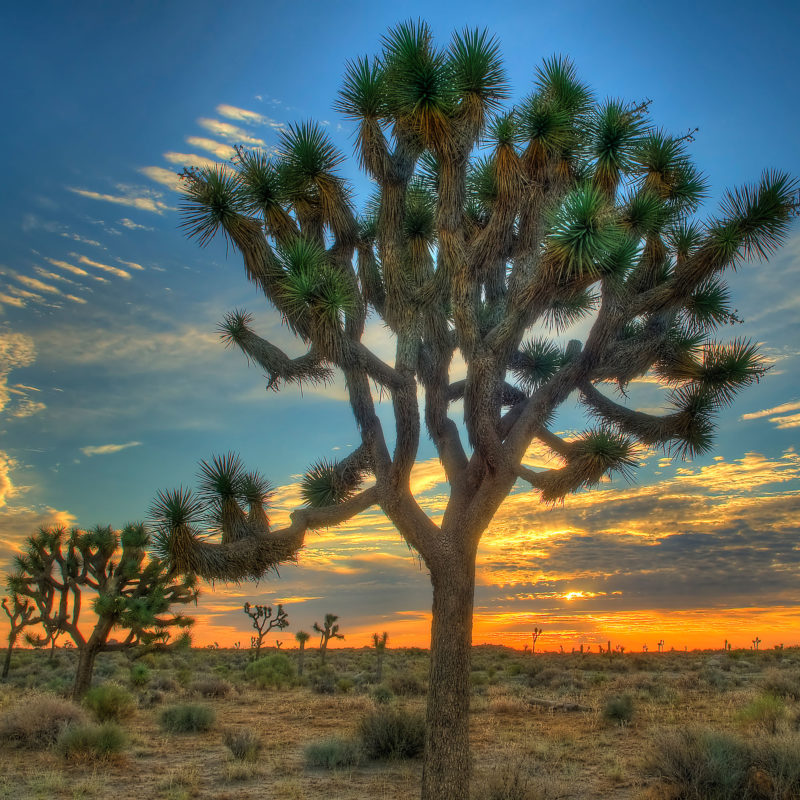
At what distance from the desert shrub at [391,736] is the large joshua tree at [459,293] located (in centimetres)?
332

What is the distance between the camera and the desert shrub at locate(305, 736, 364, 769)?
35.9 ft

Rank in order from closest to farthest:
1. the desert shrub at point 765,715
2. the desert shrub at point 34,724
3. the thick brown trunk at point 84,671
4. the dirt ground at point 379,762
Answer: the dirt ground at point 379,762
the desert shrub at point 765,715
the desert shrub at point 34,724
the thick brown trunk at point 84,671

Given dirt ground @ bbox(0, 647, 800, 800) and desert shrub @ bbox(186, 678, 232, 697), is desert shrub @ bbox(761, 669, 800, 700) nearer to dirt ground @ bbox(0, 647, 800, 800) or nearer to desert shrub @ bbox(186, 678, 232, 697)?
Answer: dirt ground @ bbox(0, 647, 800, 800)

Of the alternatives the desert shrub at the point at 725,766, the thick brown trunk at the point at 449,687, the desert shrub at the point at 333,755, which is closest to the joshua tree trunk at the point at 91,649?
the desert shrub at the point at 333,755

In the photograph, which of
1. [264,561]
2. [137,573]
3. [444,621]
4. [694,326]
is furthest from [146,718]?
[694,326]

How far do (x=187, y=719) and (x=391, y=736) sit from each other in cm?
587

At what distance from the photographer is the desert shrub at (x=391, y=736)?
11.4 m

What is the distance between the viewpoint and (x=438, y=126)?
8758 millimetres

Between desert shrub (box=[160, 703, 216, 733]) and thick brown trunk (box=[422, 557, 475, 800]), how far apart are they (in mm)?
8445

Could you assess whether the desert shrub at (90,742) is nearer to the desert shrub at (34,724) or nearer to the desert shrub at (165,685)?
the desert shrub at (34,724)

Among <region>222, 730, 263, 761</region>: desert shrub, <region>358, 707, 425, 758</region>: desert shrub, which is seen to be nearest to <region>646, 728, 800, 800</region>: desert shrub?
<region>358, 707, 425, 758</region>: desert shrub

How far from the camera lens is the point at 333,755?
10.9 metres

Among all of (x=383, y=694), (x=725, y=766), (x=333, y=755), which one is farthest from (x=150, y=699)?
(x=725, y=766)

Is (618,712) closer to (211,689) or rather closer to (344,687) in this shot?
(344,687)
